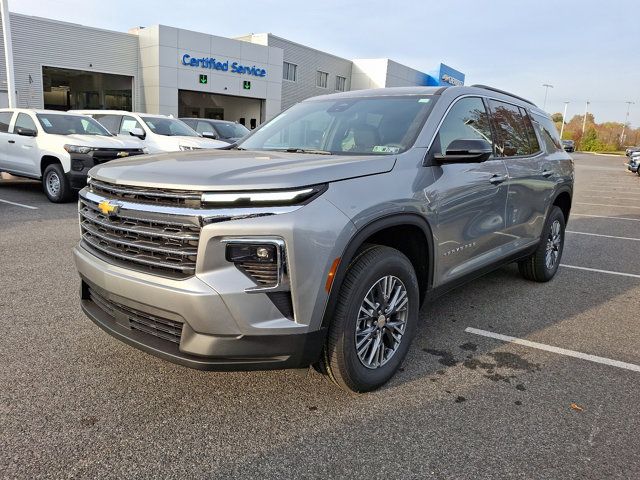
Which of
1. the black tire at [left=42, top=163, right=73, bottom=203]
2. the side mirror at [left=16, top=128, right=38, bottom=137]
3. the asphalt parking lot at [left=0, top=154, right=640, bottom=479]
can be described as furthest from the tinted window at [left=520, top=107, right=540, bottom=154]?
the side mirror at [left=16, top=128, right=38, bottom=137]

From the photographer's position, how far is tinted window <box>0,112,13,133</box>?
10.9 metres

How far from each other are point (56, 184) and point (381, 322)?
8779 millimetres

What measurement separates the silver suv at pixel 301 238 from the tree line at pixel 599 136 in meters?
97.5

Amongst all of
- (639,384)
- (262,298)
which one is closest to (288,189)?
(262,298)

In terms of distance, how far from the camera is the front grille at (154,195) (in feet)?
8.19

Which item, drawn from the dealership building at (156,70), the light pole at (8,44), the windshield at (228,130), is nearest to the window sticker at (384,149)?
the windshield at (228,130)

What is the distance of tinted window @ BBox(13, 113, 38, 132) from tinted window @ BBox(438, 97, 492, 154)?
30.8ft

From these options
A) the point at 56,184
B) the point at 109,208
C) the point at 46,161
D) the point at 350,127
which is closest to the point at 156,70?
the point at 46,161

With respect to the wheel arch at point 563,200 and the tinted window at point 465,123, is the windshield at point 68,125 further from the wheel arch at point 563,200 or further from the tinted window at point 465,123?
the wheel arch at point 563,200

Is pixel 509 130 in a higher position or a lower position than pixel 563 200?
higher

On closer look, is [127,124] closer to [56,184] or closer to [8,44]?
[56,184]

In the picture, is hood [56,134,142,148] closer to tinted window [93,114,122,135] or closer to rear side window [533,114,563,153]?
tinted window [93,114,122,135]

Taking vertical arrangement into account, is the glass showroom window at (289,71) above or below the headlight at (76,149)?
above

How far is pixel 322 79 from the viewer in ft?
144
